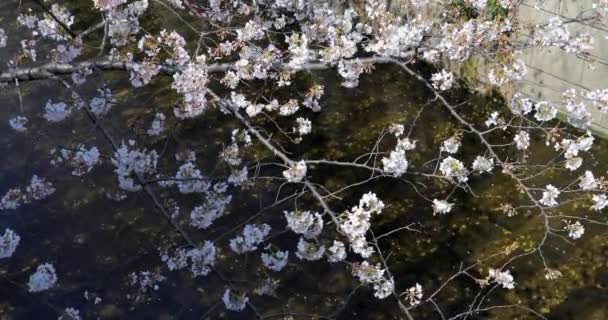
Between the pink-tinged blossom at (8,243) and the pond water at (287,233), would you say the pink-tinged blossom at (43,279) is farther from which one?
the pink-tinged blossom at (8,243)

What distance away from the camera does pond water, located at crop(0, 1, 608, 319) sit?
18.4 feet

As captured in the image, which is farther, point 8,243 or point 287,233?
point 287,233

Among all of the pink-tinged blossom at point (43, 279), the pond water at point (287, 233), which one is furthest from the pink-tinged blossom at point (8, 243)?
the pink-tinged blossom at point (43, 279)

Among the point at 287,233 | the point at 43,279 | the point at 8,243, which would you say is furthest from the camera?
the point at 287,233

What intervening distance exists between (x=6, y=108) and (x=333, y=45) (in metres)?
4.96

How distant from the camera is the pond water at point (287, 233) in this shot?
18.4 ft

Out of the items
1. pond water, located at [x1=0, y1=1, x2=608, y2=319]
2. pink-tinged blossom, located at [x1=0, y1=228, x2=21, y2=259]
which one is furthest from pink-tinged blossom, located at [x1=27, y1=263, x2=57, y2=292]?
pink-tinged blossom, located at [x1=0, y1=228, x2=21, y2=259]

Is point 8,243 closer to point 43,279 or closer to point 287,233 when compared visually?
point 43,279

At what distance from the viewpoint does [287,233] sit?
6.25 metres

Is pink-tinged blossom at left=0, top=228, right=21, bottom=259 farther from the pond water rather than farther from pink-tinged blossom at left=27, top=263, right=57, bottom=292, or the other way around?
pink-tinged blossom at left=27, top=263, right=57, bottom=292

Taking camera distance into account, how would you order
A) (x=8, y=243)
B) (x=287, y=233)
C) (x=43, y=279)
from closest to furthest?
(x=43, y=279)
(x=8, y=243)
(x=287, y=233)

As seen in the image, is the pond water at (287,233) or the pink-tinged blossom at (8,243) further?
the pink-tinged blossom at (8,243)

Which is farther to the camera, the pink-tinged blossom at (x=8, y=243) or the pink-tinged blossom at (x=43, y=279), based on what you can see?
the pink-tinged blossom at (x=8, y=243)

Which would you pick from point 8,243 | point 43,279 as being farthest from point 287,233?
point 8,243
